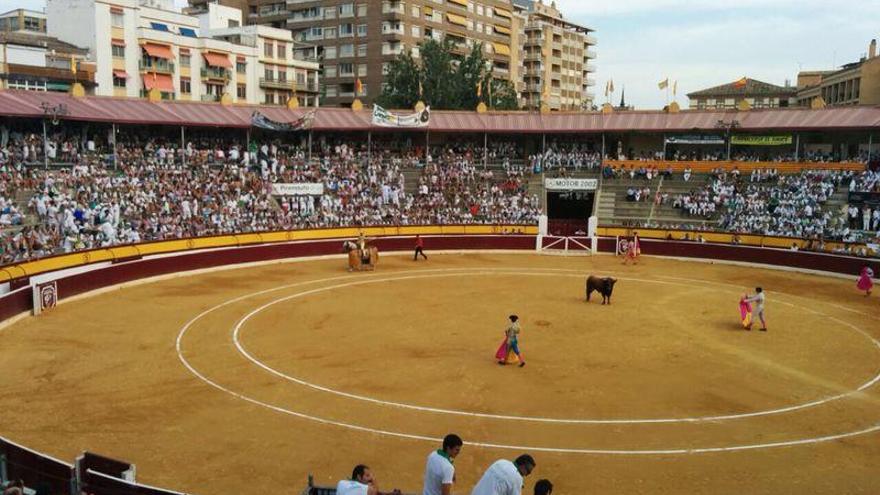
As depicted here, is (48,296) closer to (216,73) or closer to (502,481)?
(502,481)

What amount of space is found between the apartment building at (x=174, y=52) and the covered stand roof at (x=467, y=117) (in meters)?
10.0

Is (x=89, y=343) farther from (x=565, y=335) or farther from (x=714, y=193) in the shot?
(x=714, y=193)

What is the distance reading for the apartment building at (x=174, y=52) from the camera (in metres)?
61.2

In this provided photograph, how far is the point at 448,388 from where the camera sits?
16562mm

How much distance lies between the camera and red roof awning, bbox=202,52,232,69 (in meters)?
68.0

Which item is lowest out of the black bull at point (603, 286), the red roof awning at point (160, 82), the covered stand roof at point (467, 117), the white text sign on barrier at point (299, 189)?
the black bull at point (603, 286)

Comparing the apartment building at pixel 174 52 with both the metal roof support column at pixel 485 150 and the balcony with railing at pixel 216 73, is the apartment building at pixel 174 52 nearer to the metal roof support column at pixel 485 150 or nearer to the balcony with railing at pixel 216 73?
the balcony with railing at pixel 216 73

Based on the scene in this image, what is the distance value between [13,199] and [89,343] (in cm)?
1757

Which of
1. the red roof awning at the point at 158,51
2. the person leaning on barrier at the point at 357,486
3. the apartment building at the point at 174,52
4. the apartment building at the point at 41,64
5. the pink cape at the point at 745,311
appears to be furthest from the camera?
the red roof awning at the point at 158,51

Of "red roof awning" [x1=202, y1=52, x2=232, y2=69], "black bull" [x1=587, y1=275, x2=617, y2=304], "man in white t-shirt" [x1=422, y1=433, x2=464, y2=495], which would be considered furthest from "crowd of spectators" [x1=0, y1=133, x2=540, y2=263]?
"man in white t-shirt" [x1=422, y1=433, x2=464, y2=495]

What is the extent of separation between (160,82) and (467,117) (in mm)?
30463

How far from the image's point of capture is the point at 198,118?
4459 centimetres

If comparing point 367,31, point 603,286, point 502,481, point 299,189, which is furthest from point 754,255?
point 367,31

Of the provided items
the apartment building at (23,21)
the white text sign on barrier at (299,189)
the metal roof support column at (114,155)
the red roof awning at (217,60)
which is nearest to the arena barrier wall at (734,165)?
the white text sign on barrier at (299,189)
